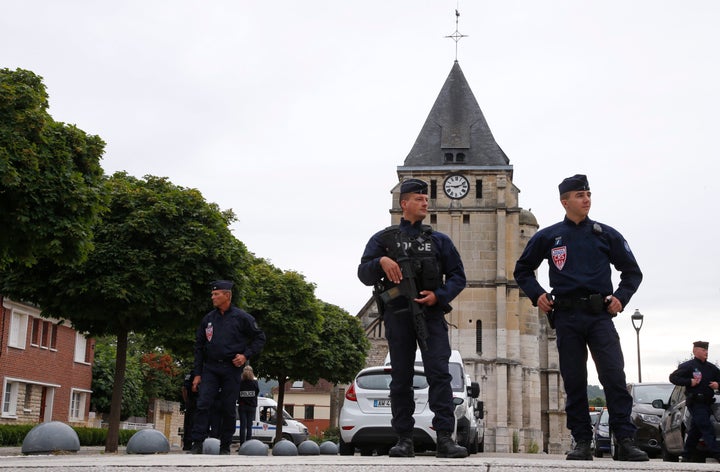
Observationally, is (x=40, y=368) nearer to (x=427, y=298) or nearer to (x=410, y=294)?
(x=410, y=294)

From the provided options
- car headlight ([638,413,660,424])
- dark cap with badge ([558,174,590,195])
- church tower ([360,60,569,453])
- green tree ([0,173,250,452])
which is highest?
church tower ([360,60,569,453])

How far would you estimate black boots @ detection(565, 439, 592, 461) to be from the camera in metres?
8.08

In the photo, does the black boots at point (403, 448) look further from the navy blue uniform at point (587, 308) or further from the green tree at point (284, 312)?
the green tree at point (284, 312)

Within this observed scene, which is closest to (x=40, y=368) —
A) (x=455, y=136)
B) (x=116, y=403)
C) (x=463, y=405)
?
(x=116, y=403)

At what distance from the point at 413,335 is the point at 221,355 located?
154 inches

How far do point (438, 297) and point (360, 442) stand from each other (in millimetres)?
7760

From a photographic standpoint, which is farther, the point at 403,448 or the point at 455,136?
the point at 455,136

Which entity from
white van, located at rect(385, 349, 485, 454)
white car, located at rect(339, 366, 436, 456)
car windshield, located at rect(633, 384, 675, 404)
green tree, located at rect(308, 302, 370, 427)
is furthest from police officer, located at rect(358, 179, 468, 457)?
green tree, located at rect(308, 302, 370, 427)

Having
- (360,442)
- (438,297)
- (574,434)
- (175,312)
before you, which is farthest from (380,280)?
(175,312)

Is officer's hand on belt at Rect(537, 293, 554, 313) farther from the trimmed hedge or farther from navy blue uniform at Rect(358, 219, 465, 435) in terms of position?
the trimmed hedge

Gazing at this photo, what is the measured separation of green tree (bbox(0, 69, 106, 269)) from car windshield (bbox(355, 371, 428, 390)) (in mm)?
5372

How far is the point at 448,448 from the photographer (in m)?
7.87

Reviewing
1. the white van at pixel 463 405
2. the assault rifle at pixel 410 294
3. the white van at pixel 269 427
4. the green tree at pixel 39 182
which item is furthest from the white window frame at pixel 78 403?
the assault rifle at pixel 410 294

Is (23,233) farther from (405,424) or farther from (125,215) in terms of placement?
(405,424)
